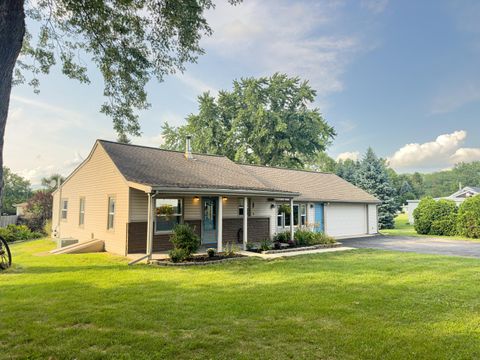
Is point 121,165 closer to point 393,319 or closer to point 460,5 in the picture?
point 393,319

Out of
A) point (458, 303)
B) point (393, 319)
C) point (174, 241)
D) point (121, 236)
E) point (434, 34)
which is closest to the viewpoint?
point (393, 319)

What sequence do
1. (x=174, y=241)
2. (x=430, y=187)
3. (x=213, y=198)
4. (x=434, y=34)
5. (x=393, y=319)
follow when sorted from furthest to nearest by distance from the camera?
1. (x=430, y=187)
2. (x=434, y=34)
3. (x=213, y=198)
4. (x=174, y=241)
5. (x=393, y=319)

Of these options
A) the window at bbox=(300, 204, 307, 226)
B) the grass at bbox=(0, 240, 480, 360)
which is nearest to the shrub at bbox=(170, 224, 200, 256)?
the grass at bbox=(0, 240, 480, 360)

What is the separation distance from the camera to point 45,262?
34.8 ft

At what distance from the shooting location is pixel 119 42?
27.1ft

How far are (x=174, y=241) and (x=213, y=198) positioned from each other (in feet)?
12.4

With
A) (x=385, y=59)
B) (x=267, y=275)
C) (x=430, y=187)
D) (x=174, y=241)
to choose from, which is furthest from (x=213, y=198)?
(x=430, y=187)

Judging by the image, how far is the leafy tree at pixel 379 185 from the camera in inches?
1140

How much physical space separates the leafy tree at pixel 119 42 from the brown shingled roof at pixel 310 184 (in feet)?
34.9

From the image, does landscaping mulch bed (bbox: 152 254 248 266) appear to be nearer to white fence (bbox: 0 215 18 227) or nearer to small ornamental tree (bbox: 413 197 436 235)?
small ornamental tree (bbox: 413 197 436 235)

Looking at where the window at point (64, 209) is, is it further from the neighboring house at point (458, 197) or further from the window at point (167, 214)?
the neighboring house at point (458, 197)

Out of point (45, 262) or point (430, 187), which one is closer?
point (45, 262)

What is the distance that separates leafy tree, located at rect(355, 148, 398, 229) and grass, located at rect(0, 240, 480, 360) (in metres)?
20.5

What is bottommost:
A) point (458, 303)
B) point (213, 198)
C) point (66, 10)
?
point (458, 303)
